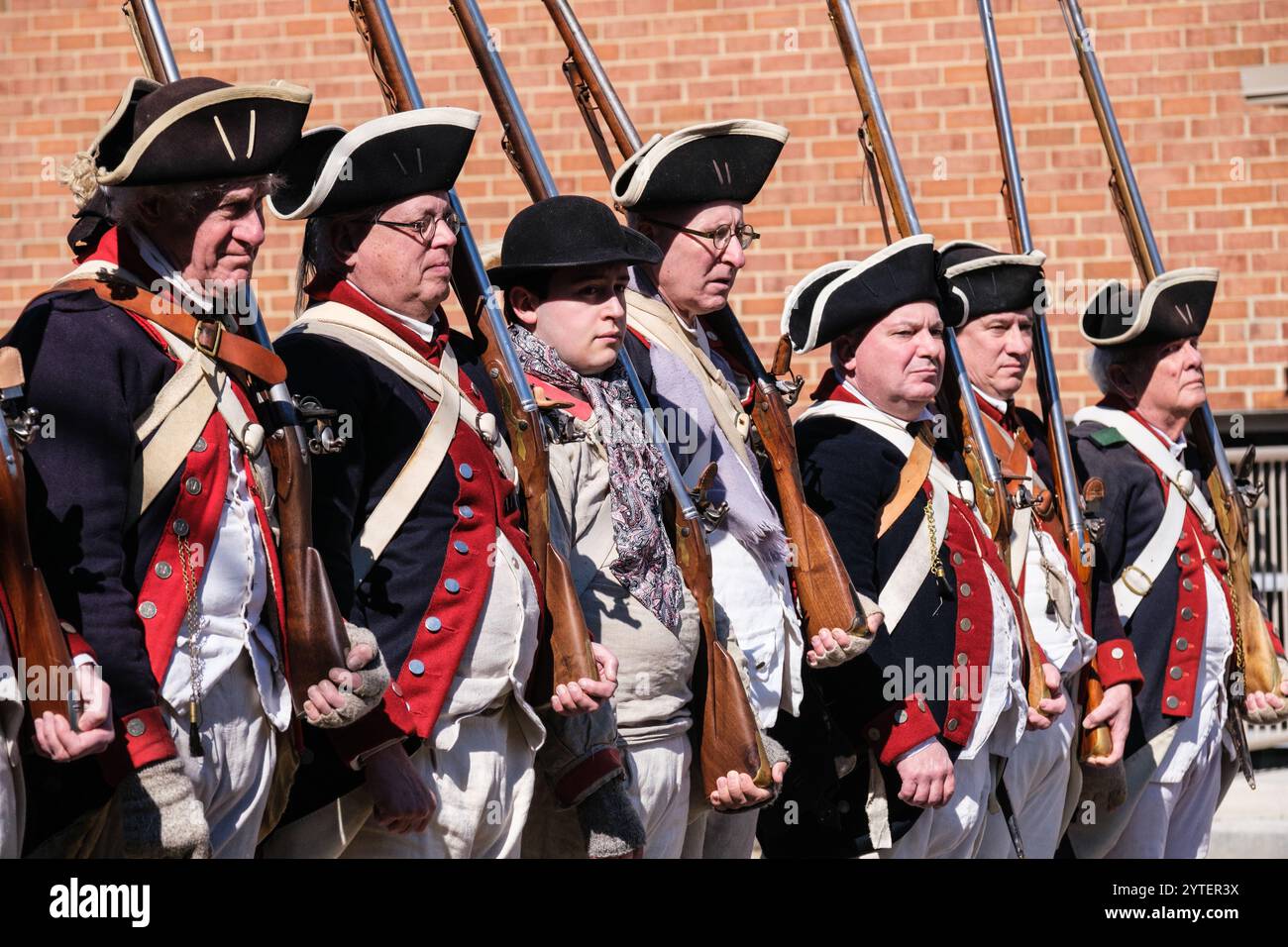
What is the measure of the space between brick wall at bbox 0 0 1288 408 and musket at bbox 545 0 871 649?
11.2ft

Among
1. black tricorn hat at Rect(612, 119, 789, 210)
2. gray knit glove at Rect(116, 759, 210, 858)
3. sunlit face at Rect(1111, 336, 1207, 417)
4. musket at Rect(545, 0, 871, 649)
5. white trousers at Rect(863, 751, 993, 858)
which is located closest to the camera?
gray knit glove at Rect(116, 759, 210, 858)

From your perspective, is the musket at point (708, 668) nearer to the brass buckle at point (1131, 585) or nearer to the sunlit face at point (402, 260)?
the sunlit face at point (402, 260)

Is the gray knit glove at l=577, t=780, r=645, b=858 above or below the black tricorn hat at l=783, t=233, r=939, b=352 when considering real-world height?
below

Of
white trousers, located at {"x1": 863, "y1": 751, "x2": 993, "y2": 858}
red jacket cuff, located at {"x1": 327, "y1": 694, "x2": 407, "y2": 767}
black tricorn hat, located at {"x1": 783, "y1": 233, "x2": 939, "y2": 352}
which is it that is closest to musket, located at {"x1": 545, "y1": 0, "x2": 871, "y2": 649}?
black tricorn hat, located at {"x1": 783, "y1": 233, "x2": 939, "y2": 352}

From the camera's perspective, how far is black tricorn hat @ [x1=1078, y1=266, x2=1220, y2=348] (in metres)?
6.93

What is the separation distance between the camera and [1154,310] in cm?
692

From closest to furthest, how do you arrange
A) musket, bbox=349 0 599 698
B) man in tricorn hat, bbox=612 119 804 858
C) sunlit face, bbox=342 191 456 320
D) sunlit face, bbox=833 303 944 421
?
musket, bbox=349 0 599 698, sunlit face, bbox=342 191 456 320, man in tricorn hat, bbox=612 119 804 858, sunlit face, bbox=833 303 944 421

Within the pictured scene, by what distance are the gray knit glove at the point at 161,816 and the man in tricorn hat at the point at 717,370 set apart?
5.00ft

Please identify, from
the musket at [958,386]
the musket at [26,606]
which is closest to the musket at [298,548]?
the musket at [26,606]

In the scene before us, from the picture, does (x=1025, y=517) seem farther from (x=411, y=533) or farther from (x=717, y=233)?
(x=411, y=533)

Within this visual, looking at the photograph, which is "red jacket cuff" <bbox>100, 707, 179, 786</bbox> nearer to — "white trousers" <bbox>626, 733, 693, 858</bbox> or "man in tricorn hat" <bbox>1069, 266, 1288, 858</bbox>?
"white trousers" <bbox>626, 733, 693, 858</bbox>

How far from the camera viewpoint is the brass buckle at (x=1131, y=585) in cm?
654

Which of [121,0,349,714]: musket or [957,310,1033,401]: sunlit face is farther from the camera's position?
[957,310,1033,401]: sunlit face
